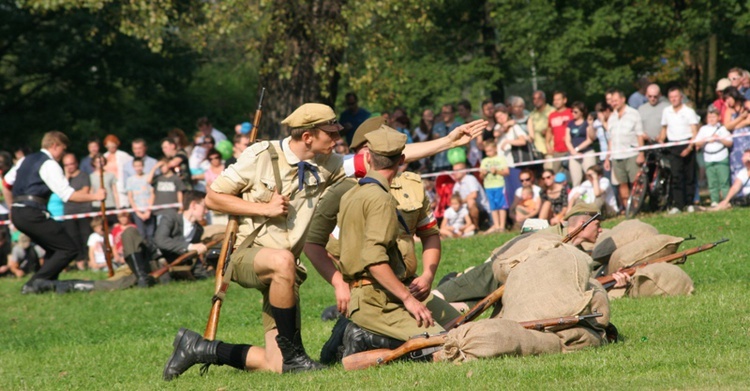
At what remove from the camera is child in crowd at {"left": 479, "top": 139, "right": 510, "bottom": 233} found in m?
17.8

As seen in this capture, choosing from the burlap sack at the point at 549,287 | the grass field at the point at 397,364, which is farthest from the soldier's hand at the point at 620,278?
the burlap sack at the point at 549,287

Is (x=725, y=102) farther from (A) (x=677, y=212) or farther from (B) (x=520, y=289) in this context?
(B) (x=520, y=289)

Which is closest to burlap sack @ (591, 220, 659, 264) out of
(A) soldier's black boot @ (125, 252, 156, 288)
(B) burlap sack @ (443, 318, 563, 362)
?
(B) burlap sack @ (443, 318, 563, 362)

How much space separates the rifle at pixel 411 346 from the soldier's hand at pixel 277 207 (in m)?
1.12

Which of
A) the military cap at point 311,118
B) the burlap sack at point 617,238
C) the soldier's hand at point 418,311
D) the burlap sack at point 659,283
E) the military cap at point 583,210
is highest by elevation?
the military cap at point 311,118

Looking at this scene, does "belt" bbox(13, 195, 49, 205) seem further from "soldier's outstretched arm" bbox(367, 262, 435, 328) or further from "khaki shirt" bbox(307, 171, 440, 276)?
"soldier's outstretched arm" bbox(367, 262, 435, 328)

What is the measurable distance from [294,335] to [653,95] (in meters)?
11.1

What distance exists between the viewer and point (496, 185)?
700 inches

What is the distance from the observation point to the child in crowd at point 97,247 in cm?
1883

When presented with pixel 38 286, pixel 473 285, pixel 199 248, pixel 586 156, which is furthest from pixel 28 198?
pixel 586 156

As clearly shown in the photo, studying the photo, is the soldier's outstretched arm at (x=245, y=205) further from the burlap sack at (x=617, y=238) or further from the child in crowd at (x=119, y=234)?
the child in crowd at (x=119, y=234)

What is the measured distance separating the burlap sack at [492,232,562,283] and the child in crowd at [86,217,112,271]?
1041 cm

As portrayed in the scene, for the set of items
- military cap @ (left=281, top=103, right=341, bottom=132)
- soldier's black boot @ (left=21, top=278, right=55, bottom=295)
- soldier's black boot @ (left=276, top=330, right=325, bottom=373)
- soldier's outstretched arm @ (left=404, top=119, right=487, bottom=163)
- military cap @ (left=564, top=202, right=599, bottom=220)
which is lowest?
soldier's black boot @ (left=21, top=278, right=55, bottom=295)

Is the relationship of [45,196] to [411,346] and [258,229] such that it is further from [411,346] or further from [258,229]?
[411,346]
